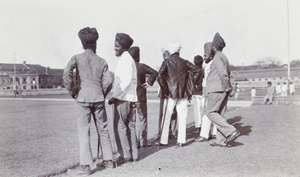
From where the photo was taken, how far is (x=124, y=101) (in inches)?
170

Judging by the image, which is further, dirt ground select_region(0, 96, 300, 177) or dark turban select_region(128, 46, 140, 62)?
dark turban select_region(128, 46, 140, 62)

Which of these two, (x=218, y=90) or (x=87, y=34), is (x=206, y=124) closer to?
(x=218, y=90)

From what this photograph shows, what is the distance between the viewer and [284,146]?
5.12 m

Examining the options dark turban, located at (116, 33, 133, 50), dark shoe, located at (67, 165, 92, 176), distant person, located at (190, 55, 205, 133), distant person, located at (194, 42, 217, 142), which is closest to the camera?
dark shoe, located at (67, 165, 92, 176)

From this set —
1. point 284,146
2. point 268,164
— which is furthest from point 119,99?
point 284,146

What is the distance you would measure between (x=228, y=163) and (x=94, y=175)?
1789 mm

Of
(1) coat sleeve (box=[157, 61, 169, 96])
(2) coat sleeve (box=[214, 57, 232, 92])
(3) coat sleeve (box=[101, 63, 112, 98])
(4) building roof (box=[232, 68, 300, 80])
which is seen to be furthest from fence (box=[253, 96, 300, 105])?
(4) building roof (box=[232, 68, 300, 80])

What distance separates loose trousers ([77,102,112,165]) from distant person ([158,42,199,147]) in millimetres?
1560

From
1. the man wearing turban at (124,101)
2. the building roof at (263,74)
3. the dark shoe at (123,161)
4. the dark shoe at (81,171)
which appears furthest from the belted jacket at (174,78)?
the building roof at (263,74)

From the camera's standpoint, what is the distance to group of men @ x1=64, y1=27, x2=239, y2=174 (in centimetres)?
395

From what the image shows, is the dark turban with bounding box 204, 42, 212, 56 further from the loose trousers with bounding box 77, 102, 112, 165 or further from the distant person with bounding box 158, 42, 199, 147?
the loose trousers with bounding box 77, 102, 112, 165

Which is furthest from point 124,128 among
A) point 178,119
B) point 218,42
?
point 218,42

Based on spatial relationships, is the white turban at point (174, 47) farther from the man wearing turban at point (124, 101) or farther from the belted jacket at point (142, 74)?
the man wearing turban at point (124, 101)

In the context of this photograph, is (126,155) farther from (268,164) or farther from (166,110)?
(268,164)
